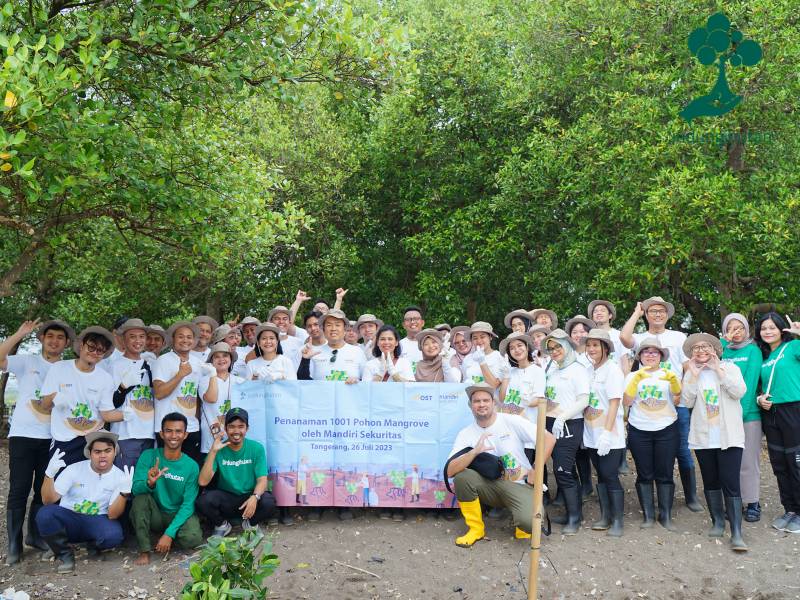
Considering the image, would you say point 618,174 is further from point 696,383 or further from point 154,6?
point 154,6

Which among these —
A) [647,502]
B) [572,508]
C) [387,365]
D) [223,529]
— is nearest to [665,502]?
[647,502]

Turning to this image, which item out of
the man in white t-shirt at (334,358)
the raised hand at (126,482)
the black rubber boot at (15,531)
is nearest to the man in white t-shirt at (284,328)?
the man in white t-shirt at (334,358)

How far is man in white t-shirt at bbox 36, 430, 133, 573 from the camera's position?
21.0 ft

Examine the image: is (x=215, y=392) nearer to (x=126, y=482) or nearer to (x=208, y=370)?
(x=208, y=370)

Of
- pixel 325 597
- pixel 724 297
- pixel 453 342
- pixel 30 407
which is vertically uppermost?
pixel 724 297

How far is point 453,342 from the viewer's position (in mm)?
8625

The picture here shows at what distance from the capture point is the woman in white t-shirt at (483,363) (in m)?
7.50

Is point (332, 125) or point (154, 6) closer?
point (154, 6)

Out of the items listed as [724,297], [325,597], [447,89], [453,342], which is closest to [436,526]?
[325,597]

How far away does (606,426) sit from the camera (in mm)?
6957

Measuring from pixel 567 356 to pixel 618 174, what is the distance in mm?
4694

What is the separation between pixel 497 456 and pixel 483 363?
3.41 ft

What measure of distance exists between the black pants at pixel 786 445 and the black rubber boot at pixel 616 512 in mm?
1468

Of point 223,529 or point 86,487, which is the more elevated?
point 86,487
